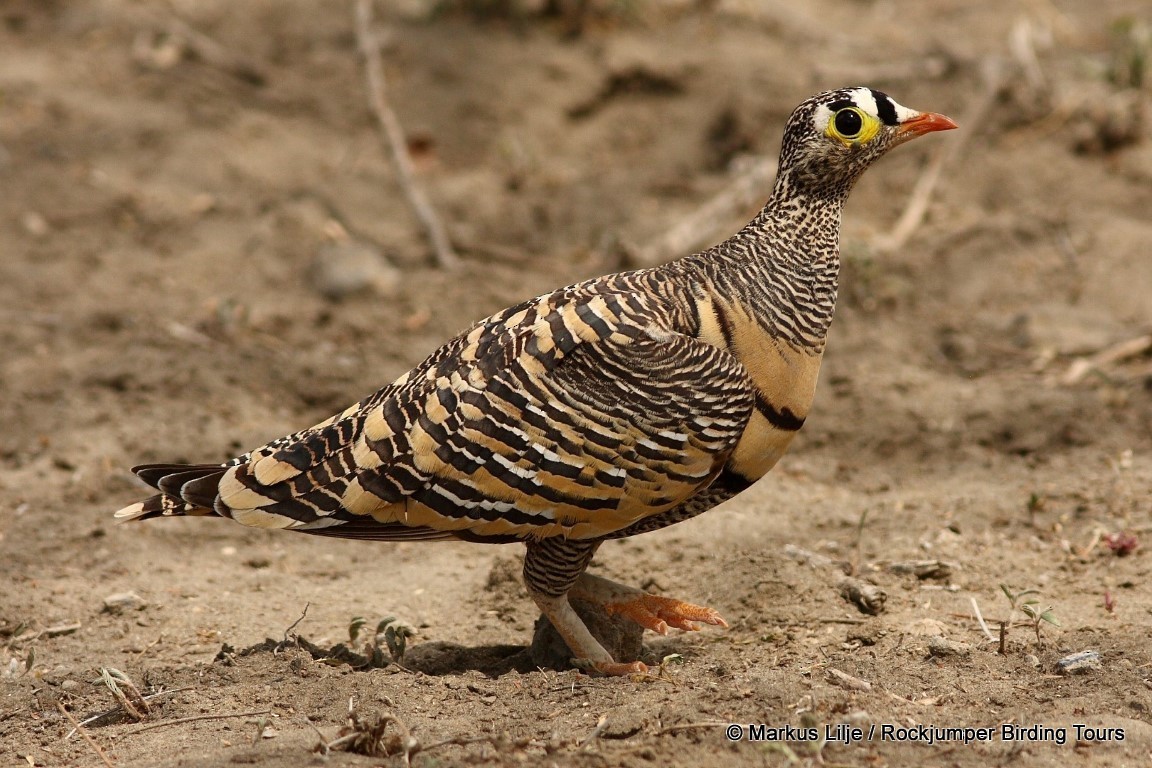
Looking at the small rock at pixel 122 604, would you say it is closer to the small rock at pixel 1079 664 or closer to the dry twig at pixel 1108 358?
the small rock at pixel 1079 664

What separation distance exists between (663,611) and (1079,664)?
4.91 feet

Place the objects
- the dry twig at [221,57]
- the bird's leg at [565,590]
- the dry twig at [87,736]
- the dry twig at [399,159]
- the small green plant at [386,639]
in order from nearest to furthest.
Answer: the dry twig at [87,736] < the bird's leg at [565,590] < the small green plant at [386,639] < the dry twig at [399,159] < the dry twig at [221,57]

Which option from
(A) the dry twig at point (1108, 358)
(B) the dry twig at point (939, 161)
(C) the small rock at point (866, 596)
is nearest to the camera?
(C) the small rock at point (866, 596)

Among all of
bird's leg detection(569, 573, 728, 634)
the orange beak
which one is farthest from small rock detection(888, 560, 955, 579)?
the orange beak

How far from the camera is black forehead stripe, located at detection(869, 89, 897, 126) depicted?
4.98m

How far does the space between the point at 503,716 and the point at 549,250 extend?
5.11 m

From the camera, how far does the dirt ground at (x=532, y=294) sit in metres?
4.34

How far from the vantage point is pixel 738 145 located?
9.59 m

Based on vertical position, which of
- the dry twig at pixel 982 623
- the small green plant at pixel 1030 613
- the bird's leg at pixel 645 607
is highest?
the small green plant at pixel 1030 613

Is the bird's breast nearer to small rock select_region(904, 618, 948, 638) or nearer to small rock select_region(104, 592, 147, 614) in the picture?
small rock select_region(904, 618, 948, 638)

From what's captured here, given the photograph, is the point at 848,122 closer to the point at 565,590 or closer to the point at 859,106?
the point at 859,106

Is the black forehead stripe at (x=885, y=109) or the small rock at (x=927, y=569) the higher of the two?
the black forehead stripe at (x=885, y=109)

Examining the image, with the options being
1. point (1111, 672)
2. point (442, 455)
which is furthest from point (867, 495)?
point (442, 455)

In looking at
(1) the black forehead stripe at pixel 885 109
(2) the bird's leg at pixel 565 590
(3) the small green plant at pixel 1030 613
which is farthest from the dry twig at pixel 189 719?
(1) the black forehead stripe at pixel 885 109
